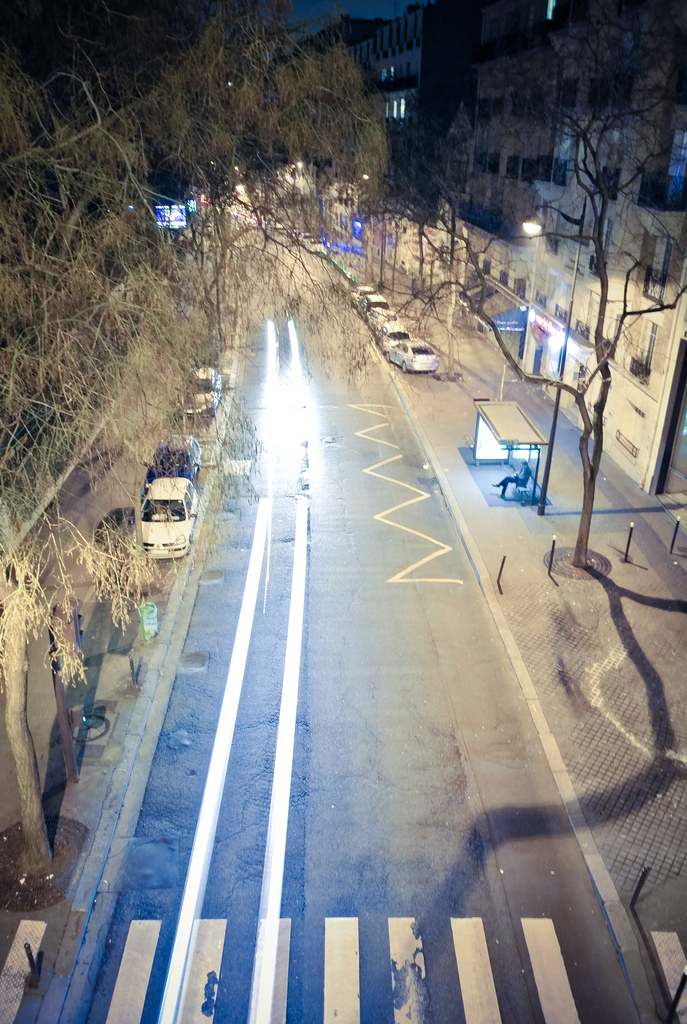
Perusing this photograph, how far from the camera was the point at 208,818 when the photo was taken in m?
9.74

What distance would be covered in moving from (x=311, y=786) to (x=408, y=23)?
58.3 m

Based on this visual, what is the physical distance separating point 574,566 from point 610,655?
325cm

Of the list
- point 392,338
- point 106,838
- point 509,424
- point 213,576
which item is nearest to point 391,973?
point 106,838

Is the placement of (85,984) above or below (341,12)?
below

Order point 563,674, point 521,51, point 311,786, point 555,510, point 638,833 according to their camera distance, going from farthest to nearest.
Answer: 1. point 521,51
2. point 555,510
3. point 563,674
4. point 311,786
5. point 638,833

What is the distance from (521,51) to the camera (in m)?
29.5

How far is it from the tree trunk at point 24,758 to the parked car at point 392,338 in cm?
2514

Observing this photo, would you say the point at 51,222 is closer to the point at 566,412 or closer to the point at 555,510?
the point at 555,510

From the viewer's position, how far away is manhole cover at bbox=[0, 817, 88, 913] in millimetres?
8555

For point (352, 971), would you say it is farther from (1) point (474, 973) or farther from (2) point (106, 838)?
(2) point (106, 838)

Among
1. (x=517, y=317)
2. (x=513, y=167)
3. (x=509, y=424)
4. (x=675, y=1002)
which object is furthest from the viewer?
(x=517, y=317)

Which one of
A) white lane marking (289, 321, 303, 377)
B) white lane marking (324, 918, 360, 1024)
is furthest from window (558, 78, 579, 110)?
white lane marking (324, 918, 360, 1024)

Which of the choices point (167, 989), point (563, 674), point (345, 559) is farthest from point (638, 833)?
point (345, 559)

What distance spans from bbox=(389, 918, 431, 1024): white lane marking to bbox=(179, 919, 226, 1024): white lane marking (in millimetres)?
1998
